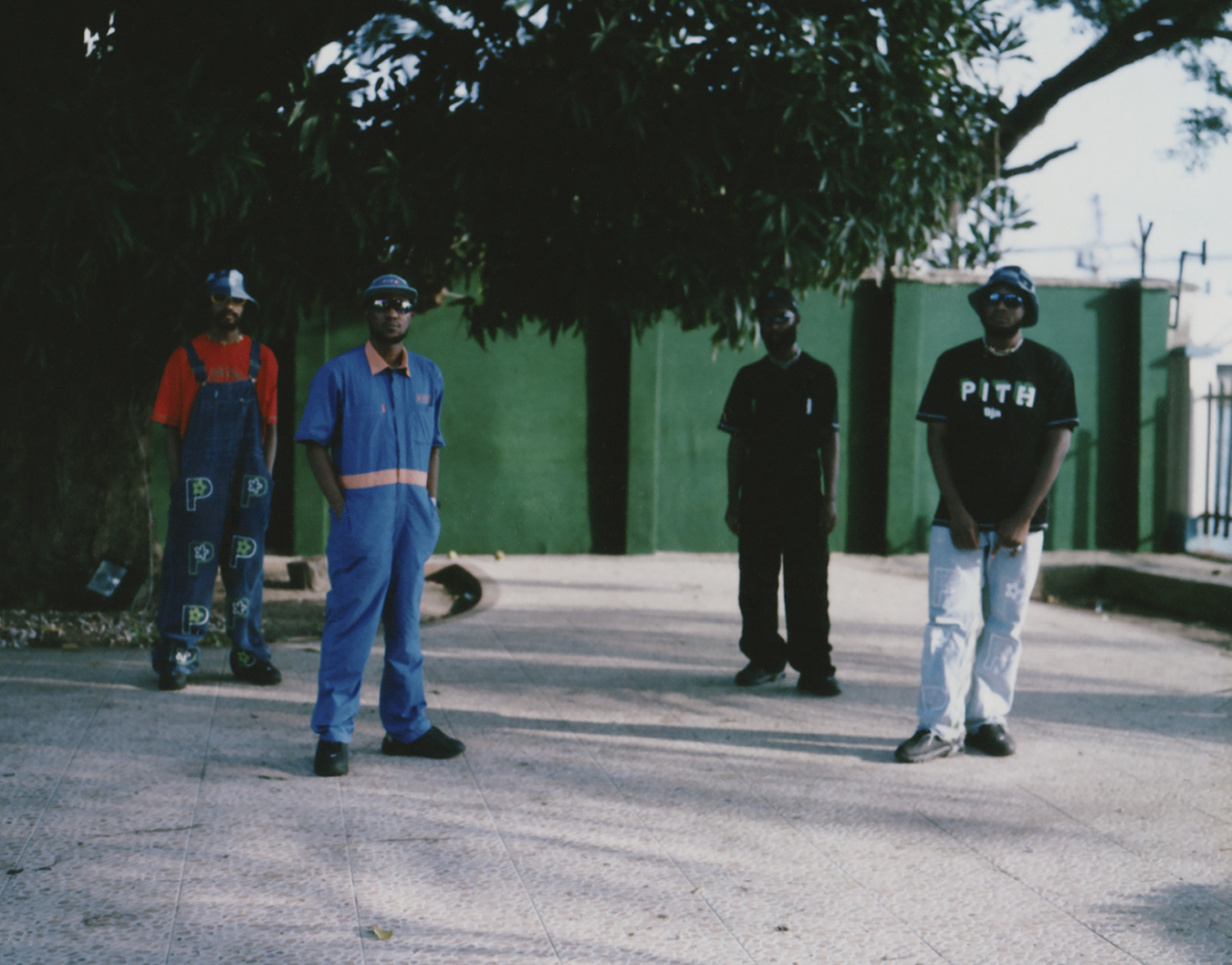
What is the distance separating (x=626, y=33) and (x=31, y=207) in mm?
3032

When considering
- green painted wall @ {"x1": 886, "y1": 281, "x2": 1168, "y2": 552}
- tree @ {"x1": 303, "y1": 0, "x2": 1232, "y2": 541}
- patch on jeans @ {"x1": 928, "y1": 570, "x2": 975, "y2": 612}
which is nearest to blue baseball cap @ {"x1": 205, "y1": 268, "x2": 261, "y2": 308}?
tree @ {"x1": 303, "y1": 0, "x2": 1232, "y2": 541}

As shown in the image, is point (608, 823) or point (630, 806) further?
point (630, 806)

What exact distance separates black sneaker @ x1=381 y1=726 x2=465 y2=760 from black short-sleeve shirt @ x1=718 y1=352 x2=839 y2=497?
2132mm

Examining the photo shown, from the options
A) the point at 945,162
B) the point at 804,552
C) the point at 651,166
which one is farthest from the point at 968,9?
the point at 804,552

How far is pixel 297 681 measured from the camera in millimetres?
6188

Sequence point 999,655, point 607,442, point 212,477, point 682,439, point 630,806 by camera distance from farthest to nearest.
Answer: point 682,439 → point 607,442 → point 212,477 → point 999,655 → point 630,806

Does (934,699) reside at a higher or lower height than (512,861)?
higher

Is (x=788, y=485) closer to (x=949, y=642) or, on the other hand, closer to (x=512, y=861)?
(x=949, y=642)

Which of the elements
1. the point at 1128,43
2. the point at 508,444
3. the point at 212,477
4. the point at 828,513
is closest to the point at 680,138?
the point at 828,513

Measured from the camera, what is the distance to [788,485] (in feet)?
20.2

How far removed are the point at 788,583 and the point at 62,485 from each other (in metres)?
4.71

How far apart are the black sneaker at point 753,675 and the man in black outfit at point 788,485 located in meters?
0.14

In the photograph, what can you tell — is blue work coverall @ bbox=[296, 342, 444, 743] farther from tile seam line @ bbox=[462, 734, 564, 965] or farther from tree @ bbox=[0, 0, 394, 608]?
tree @ bbox=[0, 0, 394, 608]

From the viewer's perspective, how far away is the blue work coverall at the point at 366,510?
4.55 m
